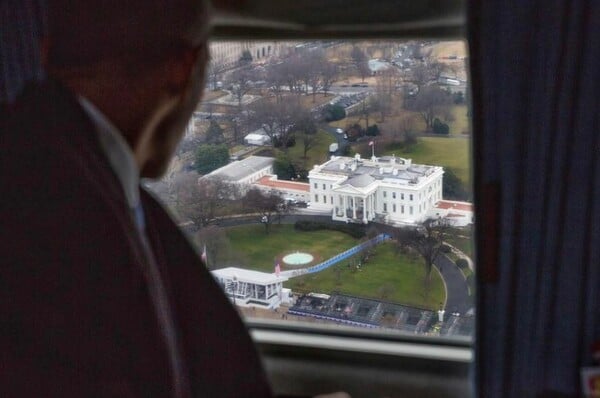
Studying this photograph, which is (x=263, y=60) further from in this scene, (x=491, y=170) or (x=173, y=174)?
(x=491, y=170)

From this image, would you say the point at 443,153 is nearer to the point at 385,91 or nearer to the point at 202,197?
the point at 385,91

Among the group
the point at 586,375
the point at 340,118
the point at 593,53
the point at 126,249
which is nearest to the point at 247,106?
the point at 340,118

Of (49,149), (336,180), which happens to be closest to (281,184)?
(336,180)

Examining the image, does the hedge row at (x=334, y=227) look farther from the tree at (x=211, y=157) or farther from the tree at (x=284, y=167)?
the tree at (x=211, y=157)

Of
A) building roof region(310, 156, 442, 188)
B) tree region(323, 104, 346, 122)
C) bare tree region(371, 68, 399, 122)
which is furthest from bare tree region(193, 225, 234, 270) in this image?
bare tree region(371, 68, 399, 122)

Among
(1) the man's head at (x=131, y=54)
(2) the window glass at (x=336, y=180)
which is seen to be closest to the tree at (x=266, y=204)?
(2) the window glass at (x=336, y=180)

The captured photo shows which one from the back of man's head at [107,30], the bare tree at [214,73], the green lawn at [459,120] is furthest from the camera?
the bare tree at [214,73]
